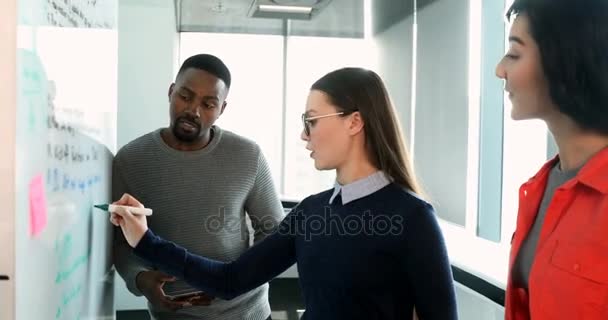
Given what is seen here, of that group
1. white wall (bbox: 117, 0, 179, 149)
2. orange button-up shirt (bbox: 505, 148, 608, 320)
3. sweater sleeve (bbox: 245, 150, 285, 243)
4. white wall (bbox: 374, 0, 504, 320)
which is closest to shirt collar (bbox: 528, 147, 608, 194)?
orange button-up shirt (bbox: 505, 148, 608, 320)

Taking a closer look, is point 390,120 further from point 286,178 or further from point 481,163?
point 286,178

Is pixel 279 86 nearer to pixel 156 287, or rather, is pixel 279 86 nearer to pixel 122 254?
pixel 122 254

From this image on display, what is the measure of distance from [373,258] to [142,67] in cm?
318

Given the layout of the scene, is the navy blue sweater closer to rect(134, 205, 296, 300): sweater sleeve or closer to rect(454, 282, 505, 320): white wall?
rect(134, 205, 296, 300): sweater sleeve

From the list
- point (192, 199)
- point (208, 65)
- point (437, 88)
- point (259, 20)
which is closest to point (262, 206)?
point (192, 199)

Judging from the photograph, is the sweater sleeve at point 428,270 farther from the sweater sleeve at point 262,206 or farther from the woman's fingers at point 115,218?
the woman's fingers at point 115,218

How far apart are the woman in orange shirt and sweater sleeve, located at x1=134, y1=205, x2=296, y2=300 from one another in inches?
27.2

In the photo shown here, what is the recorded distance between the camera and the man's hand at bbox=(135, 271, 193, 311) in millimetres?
1438

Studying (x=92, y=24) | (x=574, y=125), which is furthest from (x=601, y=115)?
(x=92, y=24)

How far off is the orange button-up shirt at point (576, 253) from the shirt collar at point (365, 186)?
0.43 metres

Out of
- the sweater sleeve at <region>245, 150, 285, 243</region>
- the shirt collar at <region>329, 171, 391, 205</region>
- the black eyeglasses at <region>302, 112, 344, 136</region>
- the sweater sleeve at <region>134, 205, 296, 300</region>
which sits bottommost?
the sweater sleeve at <region>134, 205, 296, 300</region>

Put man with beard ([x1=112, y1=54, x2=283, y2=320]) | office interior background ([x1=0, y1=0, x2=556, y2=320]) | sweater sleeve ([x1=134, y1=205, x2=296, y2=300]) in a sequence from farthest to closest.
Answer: office interior background ([x1=0, y1=0, x2=556, y2=320]) → man with beard ([x1=112, y1=54, x2=283, y2=320]) → sweater sleeve ([x1=134, y1=205, x2=296, y2=300])

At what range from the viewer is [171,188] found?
1.56 m

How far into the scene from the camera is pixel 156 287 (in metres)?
1.44
